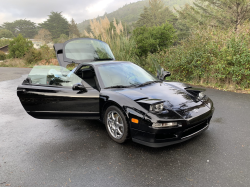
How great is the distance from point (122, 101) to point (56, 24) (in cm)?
8465

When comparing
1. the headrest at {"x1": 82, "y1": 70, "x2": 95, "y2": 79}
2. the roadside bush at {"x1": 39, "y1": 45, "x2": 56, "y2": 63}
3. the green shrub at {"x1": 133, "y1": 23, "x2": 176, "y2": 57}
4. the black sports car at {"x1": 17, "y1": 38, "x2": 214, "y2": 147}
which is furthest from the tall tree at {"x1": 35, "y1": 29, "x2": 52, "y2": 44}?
the black sports car at {"x1": 17, "y1": 38, "x2": 214, "y2": 147}

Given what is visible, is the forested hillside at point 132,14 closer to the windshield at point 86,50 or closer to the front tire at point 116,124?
the windshield at point 86,50

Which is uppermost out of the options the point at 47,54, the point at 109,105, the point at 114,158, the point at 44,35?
the point at 44,35

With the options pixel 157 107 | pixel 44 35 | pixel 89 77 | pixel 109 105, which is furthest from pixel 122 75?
pixel 44 35

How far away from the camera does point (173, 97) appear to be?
2977 millimetres

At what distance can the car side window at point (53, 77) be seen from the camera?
3.60 m

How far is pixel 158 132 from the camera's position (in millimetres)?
2449

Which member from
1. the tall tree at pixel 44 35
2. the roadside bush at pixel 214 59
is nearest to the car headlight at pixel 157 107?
the roadside bush at pixel 214 59

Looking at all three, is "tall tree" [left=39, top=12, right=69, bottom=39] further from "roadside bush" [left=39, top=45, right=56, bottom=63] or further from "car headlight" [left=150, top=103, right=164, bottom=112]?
"car headlight" [left=150, top=103, right=164, bottom=112]

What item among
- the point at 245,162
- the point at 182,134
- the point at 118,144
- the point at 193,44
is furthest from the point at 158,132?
the point at 193,44

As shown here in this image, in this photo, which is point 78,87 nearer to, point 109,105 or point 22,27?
point 109,105

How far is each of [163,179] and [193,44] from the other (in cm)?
661

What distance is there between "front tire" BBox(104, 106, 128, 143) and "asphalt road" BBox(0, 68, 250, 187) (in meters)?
0.15

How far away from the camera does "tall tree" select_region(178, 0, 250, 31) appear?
18.6 metres
